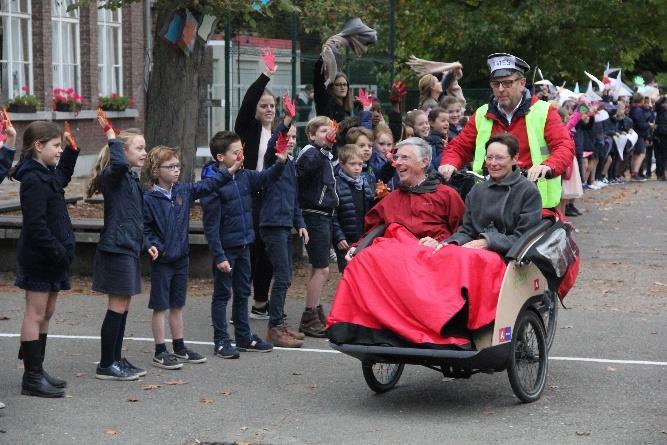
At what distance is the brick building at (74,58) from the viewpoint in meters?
26.5

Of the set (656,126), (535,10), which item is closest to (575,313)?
(656,126)

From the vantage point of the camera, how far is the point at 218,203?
9.19 m

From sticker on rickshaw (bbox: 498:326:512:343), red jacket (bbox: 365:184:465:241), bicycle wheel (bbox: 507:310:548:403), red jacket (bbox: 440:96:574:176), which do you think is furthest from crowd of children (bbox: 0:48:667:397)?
sticker on rickshaw (bbox: 498:326:512:343)

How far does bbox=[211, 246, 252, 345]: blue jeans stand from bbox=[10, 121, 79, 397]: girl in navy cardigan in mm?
1499

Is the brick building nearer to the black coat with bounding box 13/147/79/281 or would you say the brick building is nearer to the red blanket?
the black coat with bounding box 13/147/79/281

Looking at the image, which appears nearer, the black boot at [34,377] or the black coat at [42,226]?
the black coat at [42,226]

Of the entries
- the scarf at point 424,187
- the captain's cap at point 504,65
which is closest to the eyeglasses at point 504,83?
the captain's cap at point 504,65

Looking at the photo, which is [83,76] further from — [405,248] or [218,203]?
[405,248]

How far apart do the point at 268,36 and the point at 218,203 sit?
22.1 feet

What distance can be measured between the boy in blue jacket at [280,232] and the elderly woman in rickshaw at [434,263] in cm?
161

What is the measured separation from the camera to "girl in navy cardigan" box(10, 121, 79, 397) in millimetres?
7766

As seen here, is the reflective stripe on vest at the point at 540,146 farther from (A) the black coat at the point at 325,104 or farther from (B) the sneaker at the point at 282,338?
(A) the black coat at the point at 325,104

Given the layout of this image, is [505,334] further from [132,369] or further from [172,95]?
[172,95]

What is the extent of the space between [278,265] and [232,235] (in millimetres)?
609
